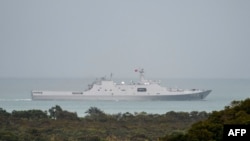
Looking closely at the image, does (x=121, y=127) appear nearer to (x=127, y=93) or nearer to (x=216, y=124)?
(x=216, y=124)

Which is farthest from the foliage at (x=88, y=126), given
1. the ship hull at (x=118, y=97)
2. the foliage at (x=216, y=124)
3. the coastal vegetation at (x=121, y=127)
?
the ship hull at (x=118, y=97)

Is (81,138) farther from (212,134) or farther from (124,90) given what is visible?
(124,90)

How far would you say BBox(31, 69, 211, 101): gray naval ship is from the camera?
107500 mm

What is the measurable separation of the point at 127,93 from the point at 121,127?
66908 mm

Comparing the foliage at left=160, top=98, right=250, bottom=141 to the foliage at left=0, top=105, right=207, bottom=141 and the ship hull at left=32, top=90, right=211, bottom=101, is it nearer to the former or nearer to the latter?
the foliage at left=0, top=105, right=207, bottom=141

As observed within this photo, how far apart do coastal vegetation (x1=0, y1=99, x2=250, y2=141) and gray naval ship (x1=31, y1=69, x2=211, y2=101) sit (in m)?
45.4

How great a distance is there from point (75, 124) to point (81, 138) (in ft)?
35.2

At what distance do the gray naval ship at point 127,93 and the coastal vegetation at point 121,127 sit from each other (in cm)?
4537

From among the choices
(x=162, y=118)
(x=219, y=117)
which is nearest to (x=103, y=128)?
(x=162, y=118)

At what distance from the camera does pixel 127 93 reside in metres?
110

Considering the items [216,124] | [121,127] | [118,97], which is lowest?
[121,127]

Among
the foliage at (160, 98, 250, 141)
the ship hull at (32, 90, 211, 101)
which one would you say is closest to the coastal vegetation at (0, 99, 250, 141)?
the foliage at (160, 98, 250, 141)

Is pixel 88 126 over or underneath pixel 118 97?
underneath

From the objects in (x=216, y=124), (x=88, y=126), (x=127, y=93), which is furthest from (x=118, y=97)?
(x=216, y=124)
